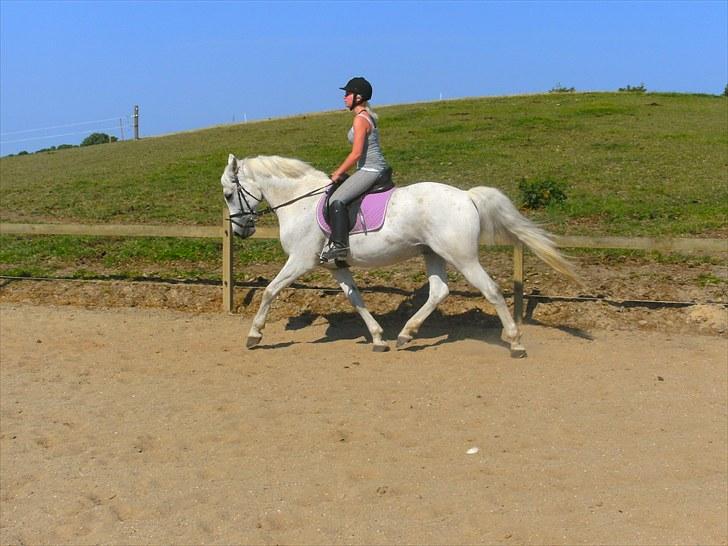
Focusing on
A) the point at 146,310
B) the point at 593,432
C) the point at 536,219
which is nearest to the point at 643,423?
the point at 593,432

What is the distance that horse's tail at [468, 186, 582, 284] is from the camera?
8852 mm

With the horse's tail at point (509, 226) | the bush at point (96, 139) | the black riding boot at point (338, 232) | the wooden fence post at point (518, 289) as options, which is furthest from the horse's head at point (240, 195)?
the bush at point (96, 139)

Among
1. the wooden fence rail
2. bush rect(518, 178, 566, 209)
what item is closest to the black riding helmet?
the wooden fence rail

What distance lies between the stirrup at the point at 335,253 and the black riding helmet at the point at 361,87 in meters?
1.51

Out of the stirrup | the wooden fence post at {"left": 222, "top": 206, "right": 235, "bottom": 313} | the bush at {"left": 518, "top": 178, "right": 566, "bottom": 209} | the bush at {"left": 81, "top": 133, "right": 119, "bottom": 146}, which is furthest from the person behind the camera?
the bush at {"left": 81, "top": 133, "right": 119, "bottom": 146}

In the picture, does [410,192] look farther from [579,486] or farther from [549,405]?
[579,486]

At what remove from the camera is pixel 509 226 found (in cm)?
900

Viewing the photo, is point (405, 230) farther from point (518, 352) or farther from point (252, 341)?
point (252, 341)

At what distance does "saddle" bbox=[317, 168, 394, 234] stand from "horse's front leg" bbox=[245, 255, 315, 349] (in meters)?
0.48

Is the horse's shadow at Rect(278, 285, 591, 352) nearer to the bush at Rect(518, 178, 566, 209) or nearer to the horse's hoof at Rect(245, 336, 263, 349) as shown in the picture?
the horse's hoof at Rect(245, 336, 263, 349)

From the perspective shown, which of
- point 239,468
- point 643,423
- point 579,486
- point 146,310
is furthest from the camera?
point 146,310

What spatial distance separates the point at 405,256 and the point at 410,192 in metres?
0.68

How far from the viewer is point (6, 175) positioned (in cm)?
3055

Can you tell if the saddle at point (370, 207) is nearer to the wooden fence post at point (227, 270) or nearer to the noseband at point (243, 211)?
the noseband at point (243, 211)
